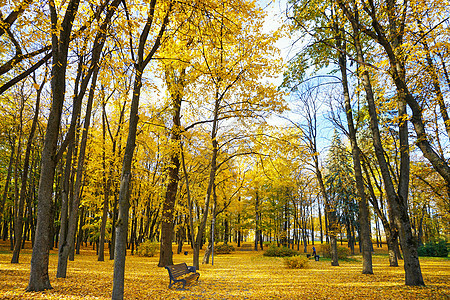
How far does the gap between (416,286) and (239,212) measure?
23.4 metres

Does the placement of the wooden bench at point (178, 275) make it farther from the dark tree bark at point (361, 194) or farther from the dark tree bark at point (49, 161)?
the dark tree bark at point (361, 194)

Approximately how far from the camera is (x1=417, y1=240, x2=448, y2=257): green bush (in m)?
21.6

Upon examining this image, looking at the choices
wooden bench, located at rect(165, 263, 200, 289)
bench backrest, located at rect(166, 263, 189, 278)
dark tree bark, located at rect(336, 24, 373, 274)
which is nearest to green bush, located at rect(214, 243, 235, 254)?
dark tree bark, located at rect(336, 24, 373, 274)

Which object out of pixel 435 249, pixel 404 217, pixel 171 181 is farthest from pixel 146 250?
pixel 435 249

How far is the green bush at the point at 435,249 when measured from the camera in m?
21.6

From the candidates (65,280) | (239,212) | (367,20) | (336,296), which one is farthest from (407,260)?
(239,212)

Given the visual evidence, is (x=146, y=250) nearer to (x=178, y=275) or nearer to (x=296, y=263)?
(x=296, y=263)

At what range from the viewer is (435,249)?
72.0 ft

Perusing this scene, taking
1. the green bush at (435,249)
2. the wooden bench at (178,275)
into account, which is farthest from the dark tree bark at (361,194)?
the green bush at (435,249)

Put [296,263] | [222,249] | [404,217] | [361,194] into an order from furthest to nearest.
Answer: [222,249] < [296,263] < [361,194] < [404,217]

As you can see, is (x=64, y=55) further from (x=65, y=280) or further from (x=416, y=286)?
(x=416, y=286)

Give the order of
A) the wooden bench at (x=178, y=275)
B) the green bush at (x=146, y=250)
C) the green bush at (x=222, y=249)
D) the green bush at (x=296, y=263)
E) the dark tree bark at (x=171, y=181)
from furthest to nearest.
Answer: the green bush at (x=222, y=249), the green bush at (x=146, y=250), the green bush at (x=296, y=263), the dark tree bark at (x=171, y=181), the wooden bench at (x=178, y=275)

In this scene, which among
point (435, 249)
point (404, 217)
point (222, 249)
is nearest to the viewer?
point (404, 217)

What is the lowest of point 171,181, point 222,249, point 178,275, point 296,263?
point 222,249
